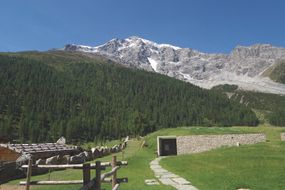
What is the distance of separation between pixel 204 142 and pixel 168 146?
21.5 ft

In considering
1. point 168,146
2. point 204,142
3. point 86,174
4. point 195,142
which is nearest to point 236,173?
point 86,174

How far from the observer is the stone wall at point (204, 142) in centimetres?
6175

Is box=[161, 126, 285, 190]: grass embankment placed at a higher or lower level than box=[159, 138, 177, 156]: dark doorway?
lower

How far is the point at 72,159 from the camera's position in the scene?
45906 millimetres

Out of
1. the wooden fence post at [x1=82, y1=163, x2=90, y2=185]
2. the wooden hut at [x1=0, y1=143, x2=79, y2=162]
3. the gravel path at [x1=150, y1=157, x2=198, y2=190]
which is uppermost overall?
the wooden hut at [x1=0, y1=143, x2=79, y2=162]

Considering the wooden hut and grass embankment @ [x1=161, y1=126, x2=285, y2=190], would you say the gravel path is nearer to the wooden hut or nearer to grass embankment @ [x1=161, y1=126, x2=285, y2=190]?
grass embankment @ [x1=161, y1=126, x2=285, y2=190]

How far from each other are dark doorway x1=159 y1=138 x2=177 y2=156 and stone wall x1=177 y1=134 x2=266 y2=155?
91 cm

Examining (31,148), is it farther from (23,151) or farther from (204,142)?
(204,142)

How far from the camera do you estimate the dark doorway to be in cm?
6202

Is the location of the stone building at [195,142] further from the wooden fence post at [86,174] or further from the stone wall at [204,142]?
the wooden fence post at [86,174]

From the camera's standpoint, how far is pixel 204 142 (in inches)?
2436

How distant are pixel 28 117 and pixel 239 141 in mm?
131486

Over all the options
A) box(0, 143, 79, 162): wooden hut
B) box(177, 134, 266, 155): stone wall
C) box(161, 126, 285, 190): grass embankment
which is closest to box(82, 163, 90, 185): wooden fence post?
box(161, 126, 285, 190): grass embankment

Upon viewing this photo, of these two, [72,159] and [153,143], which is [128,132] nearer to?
[153,143]
